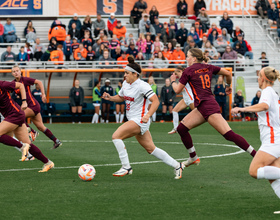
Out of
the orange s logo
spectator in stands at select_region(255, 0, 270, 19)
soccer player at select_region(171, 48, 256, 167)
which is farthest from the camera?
spectator in stands at select_region(255, 0, 270, 19)

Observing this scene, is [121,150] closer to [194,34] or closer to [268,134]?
[268,134]

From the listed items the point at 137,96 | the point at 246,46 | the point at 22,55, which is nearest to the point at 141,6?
the point at 246,46

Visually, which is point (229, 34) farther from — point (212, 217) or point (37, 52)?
point (212, 217)

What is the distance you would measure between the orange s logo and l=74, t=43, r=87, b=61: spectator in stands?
7.51 metres

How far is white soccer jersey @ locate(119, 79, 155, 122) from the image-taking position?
9773 millimetres

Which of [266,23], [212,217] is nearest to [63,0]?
[266,23]

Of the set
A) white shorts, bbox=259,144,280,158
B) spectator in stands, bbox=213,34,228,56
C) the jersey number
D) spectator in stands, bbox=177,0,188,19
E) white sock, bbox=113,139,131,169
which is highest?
spectator in stands, bbox=177,0,188,19

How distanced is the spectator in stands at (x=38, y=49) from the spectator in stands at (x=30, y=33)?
120 cm

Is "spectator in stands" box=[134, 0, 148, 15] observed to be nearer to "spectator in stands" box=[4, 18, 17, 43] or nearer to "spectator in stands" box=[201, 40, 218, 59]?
"spectator in stands" box=[201, 40, 218, 59]

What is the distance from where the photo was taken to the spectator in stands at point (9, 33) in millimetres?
30000

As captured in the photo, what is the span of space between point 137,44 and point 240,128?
907 cm

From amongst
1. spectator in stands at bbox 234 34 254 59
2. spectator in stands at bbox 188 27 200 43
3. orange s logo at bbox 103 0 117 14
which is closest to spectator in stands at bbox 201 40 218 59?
spectator in stands at bbox 188 27 200 43

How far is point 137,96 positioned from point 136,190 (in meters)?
1.94

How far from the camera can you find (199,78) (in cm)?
1021
